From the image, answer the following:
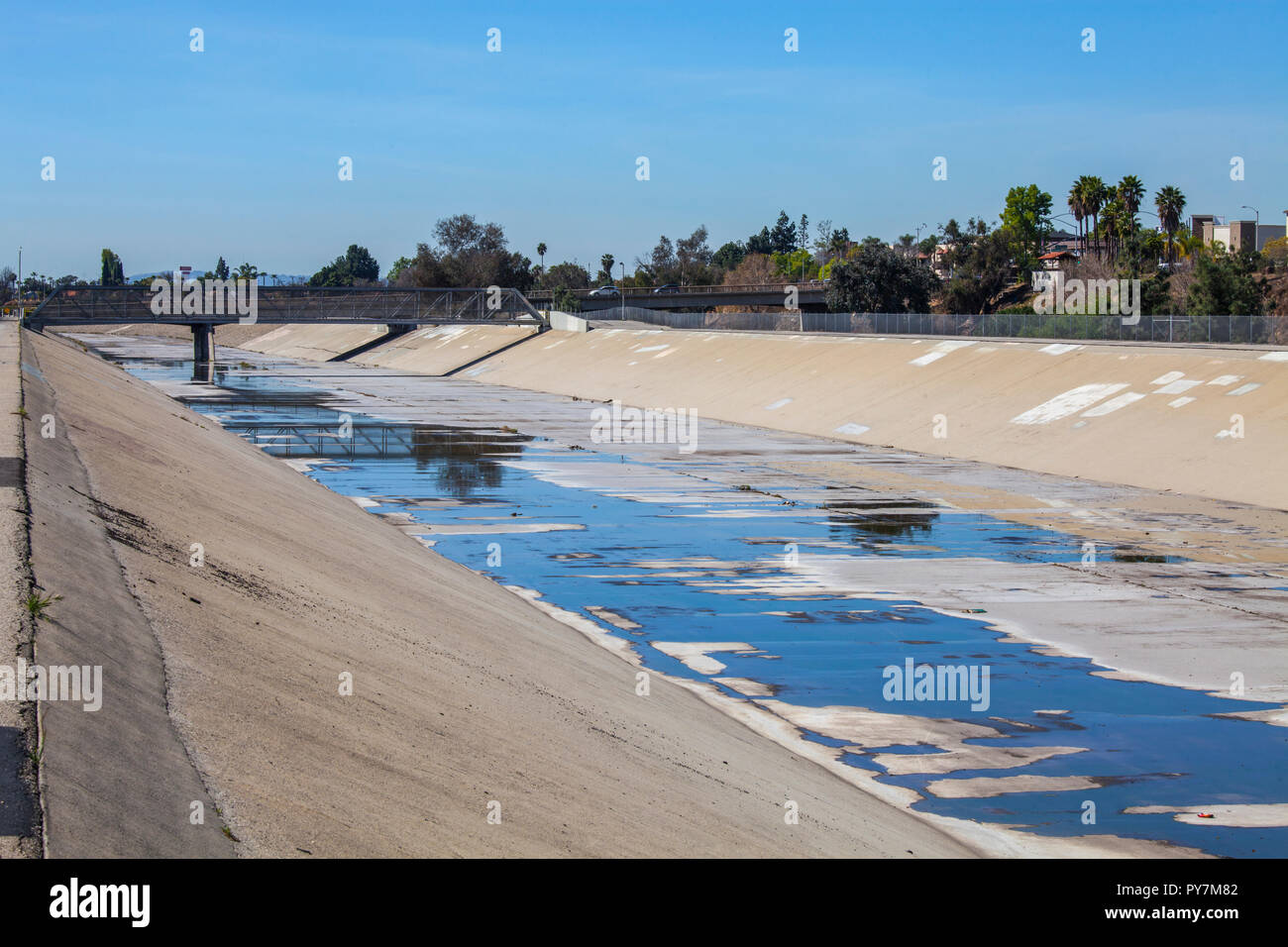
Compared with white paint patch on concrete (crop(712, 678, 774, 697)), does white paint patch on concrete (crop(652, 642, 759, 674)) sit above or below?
above

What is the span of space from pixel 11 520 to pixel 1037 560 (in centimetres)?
1893

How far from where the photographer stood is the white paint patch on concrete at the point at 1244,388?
4234 cm

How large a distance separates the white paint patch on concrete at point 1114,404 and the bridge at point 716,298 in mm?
99258

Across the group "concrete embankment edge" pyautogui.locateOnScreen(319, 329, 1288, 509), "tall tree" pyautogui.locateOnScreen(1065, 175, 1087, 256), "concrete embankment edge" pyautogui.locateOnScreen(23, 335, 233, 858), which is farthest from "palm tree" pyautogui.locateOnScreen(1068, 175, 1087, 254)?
"concrete embankment edge" pyautogui.locateOnScreen(23, 335, 233, 858)

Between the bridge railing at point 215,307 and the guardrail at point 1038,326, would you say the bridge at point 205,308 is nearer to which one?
the bridge railing at point 215,307

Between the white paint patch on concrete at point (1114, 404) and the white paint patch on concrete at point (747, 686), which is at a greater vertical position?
the white paint patch on concrete at point (1114, 404)

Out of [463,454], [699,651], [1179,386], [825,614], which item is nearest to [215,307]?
[463,454]

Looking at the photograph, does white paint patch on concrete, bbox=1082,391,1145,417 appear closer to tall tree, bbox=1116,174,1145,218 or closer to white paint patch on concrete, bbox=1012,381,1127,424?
white paint patch on concrete, bbox=1012,381,1127,424

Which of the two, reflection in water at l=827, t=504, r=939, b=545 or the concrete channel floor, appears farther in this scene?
reflection in water at l=827, t=504, r=939, b=545

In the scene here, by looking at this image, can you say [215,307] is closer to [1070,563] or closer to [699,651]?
[1070,563]

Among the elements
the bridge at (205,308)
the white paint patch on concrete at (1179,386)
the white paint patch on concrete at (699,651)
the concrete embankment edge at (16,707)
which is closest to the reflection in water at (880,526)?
the white paint patch on concrete at (699,651)

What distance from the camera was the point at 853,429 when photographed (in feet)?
179

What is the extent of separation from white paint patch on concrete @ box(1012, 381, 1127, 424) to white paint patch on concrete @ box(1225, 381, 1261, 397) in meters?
5.01

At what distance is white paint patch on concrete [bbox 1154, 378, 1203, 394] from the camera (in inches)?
1768
